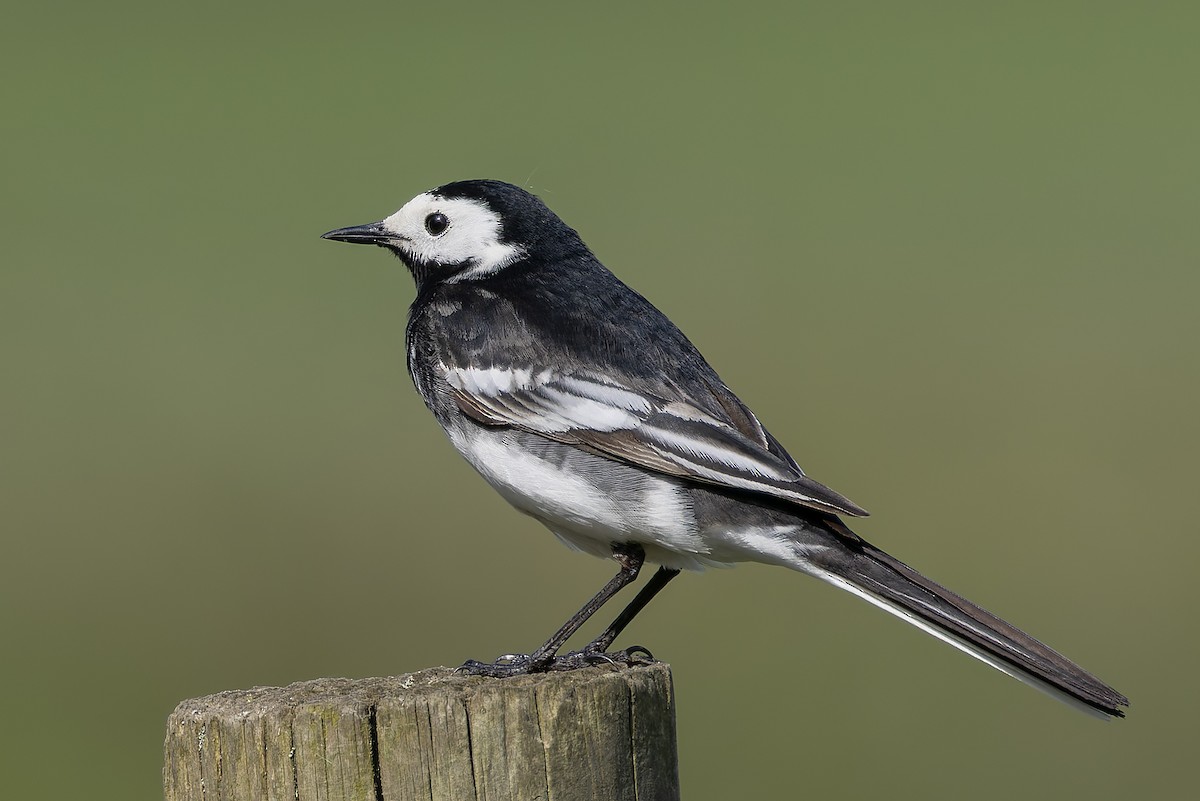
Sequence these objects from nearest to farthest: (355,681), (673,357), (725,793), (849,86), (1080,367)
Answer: (355,681) < (673,357) < (725,793) < (1080,367) < (849,86)

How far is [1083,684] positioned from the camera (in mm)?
5023

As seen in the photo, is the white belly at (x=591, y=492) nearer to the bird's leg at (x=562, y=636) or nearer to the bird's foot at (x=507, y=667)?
the bird's leg at (x=562, y=636)

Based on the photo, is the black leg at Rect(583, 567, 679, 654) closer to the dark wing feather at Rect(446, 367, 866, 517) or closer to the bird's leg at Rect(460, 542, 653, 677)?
the bird's leg at Rect(460, 542, 653, 677)

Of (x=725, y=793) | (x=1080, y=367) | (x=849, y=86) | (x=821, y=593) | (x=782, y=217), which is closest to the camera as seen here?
(x=725, y=793)

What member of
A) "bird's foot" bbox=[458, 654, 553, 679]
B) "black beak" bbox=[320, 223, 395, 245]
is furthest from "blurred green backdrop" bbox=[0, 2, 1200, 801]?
"bird's foot" bbox=[458, 654, 553, 679]

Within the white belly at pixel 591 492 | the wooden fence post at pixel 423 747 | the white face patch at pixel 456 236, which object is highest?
the white face patch at pixel 456 236

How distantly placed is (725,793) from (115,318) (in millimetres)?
10901

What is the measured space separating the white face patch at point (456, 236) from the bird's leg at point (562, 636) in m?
1.57

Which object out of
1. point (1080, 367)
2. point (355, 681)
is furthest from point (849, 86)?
point (355, 681)

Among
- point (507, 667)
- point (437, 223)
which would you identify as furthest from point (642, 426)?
point (437, 223)

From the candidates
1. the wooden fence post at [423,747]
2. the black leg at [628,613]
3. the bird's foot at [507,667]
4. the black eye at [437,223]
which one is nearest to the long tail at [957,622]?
the black leg at [628,613]

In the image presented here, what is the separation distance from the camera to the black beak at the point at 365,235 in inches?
291

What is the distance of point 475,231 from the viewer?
23.3 feet

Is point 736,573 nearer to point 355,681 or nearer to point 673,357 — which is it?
point 673,357
